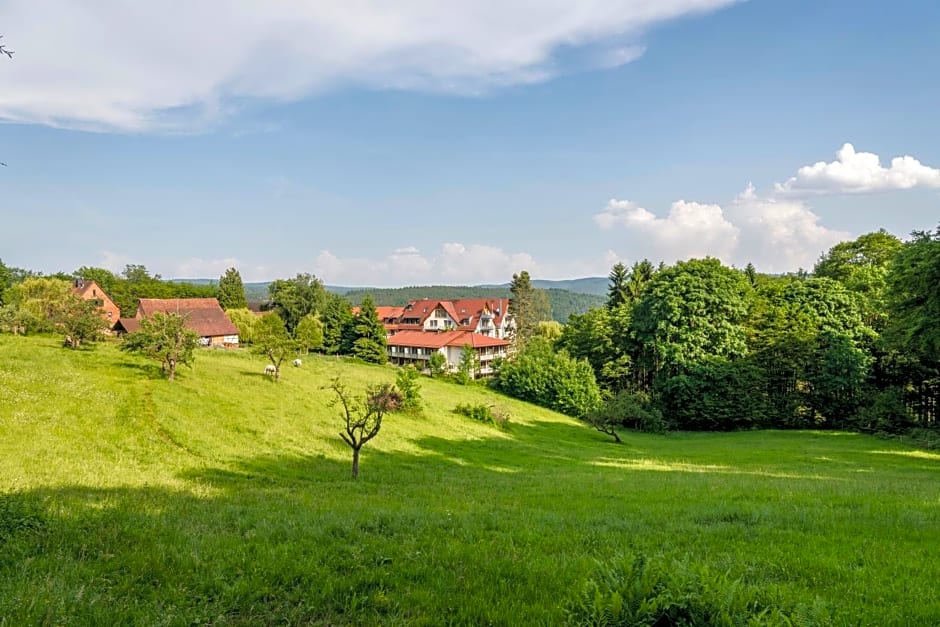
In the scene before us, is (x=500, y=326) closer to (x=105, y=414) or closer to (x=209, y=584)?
(x=105, y=414)

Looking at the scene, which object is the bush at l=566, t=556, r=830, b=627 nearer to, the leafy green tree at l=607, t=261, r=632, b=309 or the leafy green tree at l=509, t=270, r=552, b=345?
the leafy green tree at l=607, t=261, r=632, b=309

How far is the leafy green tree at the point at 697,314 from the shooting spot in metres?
49.2

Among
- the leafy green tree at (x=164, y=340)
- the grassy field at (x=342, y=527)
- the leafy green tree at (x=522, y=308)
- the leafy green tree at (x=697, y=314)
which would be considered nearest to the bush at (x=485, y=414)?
the grassy field at (x=342, y=527)

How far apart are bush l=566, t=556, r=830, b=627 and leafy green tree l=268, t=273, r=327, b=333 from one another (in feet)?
292

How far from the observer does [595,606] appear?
3773 millimetres

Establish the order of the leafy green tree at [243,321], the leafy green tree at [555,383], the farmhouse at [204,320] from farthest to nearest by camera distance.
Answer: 1. the leafy green tree at [243,321]
2. the farmhouse at [204,320]
3. the leafy green tree at [555,383]

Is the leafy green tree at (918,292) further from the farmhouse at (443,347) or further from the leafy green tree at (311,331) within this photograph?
the leafy green tree at (311,331)

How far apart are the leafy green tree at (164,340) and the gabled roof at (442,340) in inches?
2167

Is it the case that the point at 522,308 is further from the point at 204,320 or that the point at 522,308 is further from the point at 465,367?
the point at 204,320

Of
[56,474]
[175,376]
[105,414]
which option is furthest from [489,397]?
[56,474]

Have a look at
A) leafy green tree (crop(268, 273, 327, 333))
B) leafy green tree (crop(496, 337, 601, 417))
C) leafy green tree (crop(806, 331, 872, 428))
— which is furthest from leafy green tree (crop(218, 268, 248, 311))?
leafy green tree (crop(806, 331, 872, 428))

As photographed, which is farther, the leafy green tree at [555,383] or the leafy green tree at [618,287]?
the leafy green tree at [618,287]

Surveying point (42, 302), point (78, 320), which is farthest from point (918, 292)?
point (42, 302)

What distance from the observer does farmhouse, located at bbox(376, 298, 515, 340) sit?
101500 millimetres
